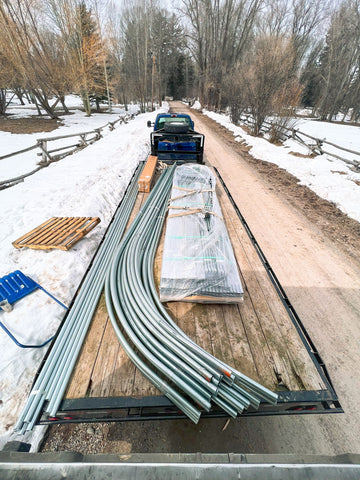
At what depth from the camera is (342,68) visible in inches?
1174

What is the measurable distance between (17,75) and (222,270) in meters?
30.5

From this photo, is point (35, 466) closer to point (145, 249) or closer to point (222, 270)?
point (222, 270)

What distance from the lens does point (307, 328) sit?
3377 millimetres

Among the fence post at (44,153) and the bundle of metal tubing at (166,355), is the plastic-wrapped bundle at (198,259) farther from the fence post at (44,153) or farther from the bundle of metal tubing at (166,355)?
the fence post at (44,153)

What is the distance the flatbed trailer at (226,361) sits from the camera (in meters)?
1.87

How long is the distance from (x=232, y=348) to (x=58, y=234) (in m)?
4.19

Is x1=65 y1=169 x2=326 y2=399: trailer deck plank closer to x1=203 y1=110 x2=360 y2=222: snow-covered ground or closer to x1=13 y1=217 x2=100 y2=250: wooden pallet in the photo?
x1=13 y1=217 x2=100 y2=250: wooden pallet

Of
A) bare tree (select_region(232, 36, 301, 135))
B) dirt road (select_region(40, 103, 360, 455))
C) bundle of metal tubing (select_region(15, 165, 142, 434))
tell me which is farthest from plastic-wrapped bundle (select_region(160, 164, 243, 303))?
bare tree (select_region(232, 36, 301, 135))

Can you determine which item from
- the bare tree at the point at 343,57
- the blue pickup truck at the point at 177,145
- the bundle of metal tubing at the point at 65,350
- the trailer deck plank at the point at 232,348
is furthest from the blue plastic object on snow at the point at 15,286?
the bare tree at the point at 343,57

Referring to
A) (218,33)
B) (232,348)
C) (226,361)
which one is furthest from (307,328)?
(218,33)

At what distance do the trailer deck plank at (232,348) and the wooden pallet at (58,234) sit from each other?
2.39m

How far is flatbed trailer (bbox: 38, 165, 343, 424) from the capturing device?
1866mm

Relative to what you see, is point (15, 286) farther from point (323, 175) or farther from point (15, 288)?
point (323, 175)

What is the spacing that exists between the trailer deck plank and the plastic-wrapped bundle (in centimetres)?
21
